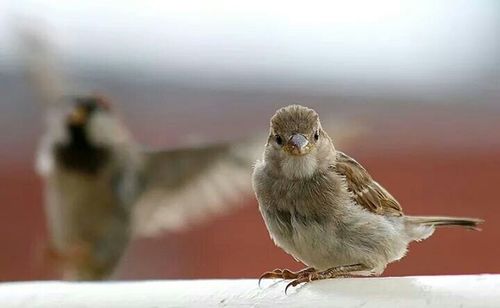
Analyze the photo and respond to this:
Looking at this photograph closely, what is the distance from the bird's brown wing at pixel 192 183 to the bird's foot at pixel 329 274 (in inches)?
20.8

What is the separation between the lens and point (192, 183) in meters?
1.41

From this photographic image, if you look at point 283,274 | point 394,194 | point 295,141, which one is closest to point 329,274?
point 283,274

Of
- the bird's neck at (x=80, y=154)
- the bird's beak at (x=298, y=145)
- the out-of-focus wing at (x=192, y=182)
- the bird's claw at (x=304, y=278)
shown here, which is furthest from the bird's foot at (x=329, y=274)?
the bird's neck at (x=80, y=154)

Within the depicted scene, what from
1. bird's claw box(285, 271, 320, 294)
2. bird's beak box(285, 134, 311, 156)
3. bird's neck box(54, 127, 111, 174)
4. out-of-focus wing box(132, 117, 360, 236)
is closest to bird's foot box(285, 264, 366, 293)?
bird's claw box(285, 271, 320, 294)

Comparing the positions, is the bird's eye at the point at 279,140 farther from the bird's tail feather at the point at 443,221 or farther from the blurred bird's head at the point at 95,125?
the blurred bird's head at the point at 95,125

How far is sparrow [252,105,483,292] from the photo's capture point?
81 cm

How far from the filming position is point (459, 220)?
0.90 m

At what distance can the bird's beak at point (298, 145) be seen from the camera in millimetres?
Answer: 833

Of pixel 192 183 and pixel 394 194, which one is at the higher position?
pixel 192 183

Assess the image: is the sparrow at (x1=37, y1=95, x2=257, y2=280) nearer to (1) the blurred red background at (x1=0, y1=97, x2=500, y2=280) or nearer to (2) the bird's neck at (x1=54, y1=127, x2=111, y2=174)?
(2) the bird's neck at (x1=54, y1=127, x2=111, y2=174)

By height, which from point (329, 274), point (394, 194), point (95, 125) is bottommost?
point (394, 194)

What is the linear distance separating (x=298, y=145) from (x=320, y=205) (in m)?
0.05

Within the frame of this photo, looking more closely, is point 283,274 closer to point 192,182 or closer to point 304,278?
point 304,278

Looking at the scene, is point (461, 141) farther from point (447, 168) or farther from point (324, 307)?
point (324, 307)
